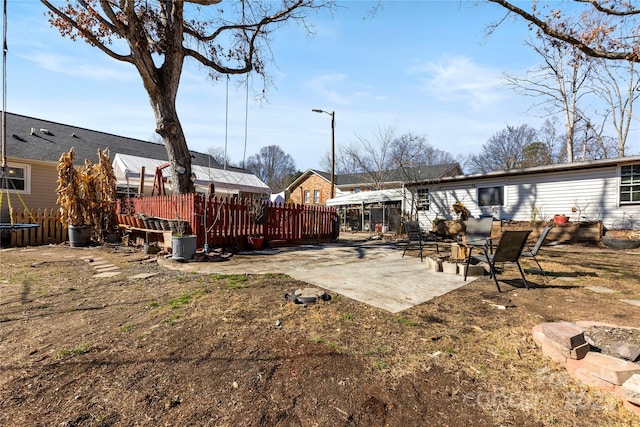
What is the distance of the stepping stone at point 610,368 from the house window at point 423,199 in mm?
14384

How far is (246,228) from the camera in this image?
8641 mm

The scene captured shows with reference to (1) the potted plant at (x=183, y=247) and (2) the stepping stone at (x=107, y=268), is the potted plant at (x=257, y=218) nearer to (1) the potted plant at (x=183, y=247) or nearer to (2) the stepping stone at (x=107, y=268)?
(1) the potted plant at (x=183, y=247)

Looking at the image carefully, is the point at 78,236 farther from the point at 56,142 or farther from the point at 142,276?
the point at 56,142

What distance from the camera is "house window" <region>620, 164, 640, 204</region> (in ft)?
34.3

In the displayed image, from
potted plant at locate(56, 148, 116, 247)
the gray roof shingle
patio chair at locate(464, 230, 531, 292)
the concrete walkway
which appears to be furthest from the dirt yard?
the gray roof shingle

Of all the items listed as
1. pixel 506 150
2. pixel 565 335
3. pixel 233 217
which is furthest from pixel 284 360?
pixel 506 150

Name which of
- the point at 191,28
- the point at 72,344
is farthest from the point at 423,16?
the point at 72,344

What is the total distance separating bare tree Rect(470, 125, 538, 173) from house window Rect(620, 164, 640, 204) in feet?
64.3

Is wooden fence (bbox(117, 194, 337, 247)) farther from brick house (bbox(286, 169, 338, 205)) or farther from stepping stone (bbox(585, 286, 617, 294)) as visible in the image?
brick house (bbox(286, 169, 338, 205))

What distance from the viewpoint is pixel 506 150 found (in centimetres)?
3231

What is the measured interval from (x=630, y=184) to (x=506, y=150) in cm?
2427

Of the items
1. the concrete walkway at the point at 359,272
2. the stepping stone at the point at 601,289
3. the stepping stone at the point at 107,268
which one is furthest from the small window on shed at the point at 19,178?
the stepping stone at the point at 601,289

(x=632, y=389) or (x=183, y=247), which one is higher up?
(x=183, y=247)

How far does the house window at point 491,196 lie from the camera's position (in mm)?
13367
